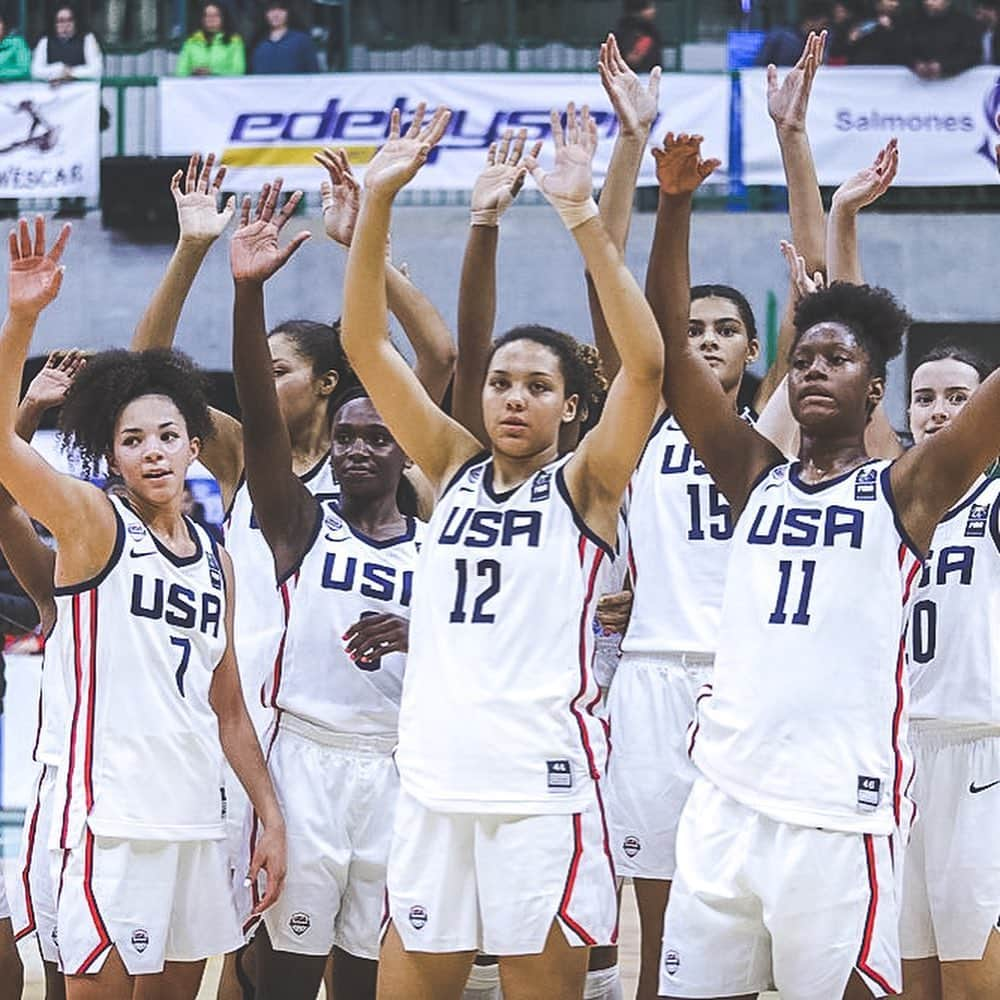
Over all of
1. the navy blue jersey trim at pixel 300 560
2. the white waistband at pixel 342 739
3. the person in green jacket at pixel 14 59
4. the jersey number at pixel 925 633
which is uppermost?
the person in green jacket at pixel 14 59

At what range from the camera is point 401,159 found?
15.7 feet

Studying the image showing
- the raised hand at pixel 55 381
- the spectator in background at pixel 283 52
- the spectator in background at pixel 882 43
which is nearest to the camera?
the raised hand at pixel 55 381

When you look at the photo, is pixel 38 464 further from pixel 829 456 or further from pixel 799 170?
pixel 799 170

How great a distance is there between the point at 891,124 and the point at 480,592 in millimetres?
9427

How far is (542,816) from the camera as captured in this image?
4500 mm

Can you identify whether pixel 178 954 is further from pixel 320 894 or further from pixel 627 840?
pixel 627 840

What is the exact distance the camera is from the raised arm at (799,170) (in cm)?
555

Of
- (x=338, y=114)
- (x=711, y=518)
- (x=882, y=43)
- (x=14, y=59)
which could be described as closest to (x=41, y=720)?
(x=711, y=518)

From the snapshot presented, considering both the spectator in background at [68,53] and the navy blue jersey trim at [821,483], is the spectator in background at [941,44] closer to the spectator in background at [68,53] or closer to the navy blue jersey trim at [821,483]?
the spectator in background at [68,53]

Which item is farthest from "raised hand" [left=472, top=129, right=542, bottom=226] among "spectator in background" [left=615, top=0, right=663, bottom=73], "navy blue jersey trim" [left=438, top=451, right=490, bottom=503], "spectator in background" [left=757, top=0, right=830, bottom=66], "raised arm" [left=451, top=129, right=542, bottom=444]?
"spectator in background" [left=615, top=0, right=663, bottom=73]

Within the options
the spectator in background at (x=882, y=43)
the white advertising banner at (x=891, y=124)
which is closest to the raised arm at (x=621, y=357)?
the white advertising banner at (x=891, y=124)

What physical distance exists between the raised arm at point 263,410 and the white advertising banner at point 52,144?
8.64 meters

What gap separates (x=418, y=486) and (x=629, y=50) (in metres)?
8.60

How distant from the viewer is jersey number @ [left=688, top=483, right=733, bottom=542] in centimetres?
562
